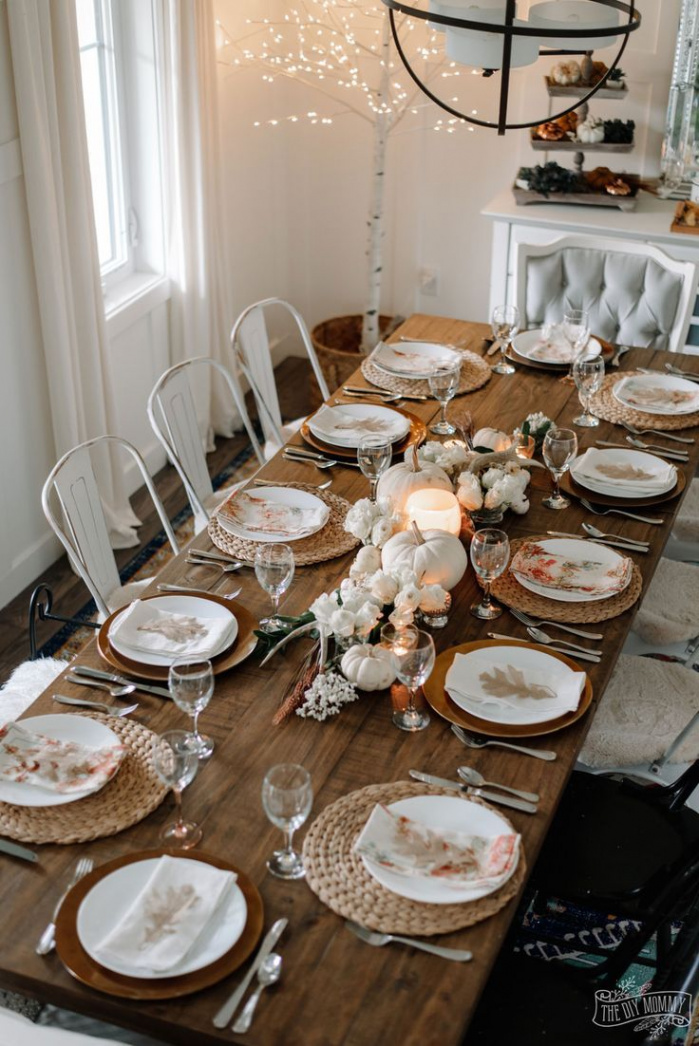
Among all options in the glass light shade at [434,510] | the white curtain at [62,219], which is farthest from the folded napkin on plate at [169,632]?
the white curtain at [62,219]

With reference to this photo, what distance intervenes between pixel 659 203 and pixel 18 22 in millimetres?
2346

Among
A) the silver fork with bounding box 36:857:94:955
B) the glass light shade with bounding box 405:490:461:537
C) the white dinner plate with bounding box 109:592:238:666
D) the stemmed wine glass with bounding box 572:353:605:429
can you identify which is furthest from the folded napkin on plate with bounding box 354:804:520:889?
the stemmed wine glass with bounding box 572:353:605:429

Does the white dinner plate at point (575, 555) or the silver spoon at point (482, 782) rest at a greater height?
the white dinner plate at point (575, 555)

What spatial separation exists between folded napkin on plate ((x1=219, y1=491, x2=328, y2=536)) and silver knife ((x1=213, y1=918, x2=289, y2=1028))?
1.01 meters

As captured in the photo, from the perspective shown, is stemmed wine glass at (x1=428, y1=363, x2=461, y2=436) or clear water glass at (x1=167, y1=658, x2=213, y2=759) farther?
stemmed wine glass at (x1=428, y1=363, x2=461, y2=436)

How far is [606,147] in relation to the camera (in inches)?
160

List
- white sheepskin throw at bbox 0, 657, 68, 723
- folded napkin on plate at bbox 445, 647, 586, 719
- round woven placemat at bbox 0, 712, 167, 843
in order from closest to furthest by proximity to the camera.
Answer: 1. round woven placemat at bbox 0, 712, 167, 843
2. folded napkin on plate at bbox 445, 647, 586, 719
3. white sheepskin throw at bbox 0, 657, 68, 723

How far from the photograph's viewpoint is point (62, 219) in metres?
3.21

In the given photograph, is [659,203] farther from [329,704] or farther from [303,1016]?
[303,1016]

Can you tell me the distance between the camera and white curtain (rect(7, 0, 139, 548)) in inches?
117

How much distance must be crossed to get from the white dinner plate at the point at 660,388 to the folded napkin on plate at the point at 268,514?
3.13 feet

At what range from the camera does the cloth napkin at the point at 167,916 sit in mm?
1423

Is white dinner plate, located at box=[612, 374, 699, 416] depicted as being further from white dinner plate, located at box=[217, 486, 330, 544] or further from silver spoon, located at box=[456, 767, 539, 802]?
silver spoon, located at box=[456, 767, 539, 802]

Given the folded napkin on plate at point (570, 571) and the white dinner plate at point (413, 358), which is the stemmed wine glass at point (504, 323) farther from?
the folded napkin on plate at point (570, 571)
